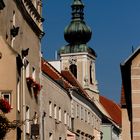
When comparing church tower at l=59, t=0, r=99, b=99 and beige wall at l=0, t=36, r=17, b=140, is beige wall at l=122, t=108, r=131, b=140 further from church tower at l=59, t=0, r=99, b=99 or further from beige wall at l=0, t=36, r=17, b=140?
church tower at l=59, t=0, r=99, b=99

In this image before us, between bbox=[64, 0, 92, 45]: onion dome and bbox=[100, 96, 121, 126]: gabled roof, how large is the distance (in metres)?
11.4

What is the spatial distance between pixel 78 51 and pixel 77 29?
145 inches

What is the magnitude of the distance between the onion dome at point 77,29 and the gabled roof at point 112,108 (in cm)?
1142

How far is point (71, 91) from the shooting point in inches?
2345

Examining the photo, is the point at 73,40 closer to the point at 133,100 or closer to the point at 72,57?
the point at 72,57

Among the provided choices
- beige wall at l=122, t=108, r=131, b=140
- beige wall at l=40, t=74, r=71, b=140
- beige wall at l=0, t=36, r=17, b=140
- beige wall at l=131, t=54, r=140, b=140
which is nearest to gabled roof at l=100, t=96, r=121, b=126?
beige wall at l=40, t=74, r=71, b=140

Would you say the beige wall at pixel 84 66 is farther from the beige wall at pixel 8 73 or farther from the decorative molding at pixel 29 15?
the beige wall at pixel 8 73

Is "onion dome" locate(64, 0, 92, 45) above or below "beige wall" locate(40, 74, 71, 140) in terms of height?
above

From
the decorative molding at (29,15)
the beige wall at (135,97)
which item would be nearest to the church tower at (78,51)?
the decorative molding at (29,15)

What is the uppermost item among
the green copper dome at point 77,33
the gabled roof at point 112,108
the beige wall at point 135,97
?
the green copper dome at point 77,33

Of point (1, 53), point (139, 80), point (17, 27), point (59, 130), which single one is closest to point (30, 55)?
point (17, 27)

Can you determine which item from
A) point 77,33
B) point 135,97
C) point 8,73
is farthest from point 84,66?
point 135,97

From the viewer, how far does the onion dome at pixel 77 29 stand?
123 meters

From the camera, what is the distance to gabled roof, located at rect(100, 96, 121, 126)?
120m
